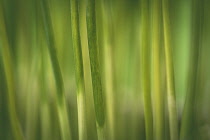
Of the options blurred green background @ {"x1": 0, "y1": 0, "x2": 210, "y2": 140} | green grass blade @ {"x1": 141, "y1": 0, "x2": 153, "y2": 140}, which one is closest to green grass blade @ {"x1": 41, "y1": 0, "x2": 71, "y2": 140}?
blurred green background @ {"x1": 0, "y1": 0, "x2": 210, "y2": 140}

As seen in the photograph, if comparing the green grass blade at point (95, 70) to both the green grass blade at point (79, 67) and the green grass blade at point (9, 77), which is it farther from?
the green grass blade at point (9, 77)

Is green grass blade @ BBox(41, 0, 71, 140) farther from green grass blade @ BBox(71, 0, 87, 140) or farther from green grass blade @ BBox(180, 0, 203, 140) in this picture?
green grass blade @ BBox(180, 0, 203, 140)

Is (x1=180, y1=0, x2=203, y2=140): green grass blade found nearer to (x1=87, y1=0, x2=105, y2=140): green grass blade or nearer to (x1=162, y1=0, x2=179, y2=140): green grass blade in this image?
(x1=162, y1=0, x2=179, y2=140): green grass blade

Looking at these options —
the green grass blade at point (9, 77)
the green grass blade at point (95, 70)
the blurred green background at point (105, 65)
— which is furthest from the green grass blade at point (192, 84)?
the green grass blade at point (9, 77)

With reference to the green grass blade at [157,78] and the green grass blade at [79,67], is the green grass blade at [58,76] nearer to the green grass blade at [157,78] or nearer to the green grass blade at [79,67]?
the green grass blade at [79,67]

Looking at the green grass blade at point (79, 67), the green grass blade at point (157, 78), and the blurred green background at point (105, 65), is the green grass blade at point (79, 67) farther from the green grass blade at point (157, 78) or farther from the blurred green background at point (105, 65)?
the green grass blade at point (157, 78)

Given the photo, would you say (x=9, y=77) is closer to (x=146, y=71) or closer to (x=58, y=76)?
(x=58, y=76)

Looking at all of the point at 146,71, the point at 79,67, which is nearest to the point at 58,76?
the point at 79,67

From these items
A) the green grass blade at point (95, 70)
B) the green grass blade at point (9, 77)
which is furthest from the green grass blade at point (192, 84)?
the green grass blade at point (9, 77)

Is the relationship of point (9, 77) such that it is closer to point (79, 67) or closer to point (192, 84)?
point (79, 67)

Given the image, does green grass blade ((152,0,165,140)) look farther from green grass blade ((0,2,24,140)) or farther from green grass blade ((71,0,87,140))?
green grass blade ((0,2,24,140))

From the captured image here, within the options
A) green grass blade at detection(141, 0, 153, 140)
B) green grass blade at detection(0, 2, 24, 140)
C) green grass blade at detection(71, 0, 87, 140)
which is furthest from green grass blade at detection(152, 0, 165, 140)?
green grass blade at detection(0, 2, 24, 140)
